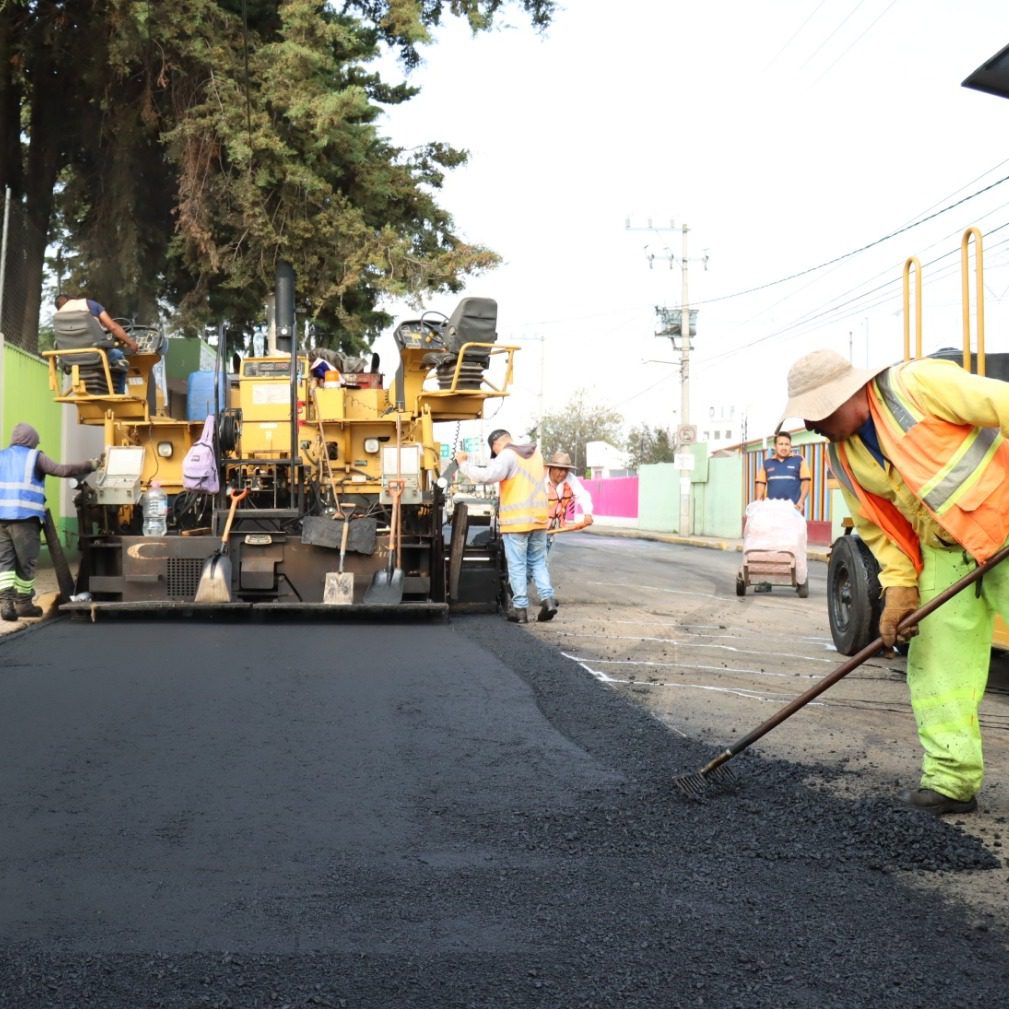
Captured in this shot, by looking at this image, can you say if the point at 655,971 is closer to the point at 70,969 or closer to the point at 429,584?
the point at 70,969

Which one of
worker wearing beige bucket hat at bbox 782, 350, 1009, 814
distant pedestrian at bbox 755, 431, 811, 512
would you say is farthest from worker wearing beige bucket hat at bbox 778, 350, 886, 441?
distant pedestrian at bbox 755, 431, 811, 512

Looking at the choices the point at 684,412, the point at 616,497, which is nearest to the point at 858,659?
the point at 684,412

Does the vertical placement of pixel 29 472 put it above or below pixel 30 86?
below

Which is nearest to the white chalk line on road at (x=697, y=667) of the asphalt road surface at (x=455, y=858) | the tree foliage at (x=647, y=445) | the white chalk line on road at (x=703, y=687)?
the white chalk line on road at (x=703, y=687)

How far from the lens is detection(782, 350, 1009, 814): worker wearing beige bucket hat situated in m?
4.34

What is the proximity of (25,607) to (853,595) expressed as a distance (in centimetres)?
660

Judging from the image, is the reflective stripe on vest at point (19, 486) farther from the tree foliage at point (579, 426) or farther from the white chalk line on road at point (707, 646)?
the tree foliage at point (579, 426)

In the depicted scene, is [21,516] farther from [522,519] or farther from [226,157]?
[226,157]

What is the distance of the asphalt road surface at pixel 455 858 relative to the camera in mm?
3057

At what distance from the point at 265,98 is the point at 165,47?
53.3 inches

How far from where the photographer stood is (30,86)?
17.6 meters

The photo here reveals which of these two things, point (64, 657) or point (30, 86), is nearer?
point (64, 657)

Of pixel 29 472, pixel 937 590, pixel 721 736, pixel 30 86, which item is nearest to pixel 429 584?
pixel 29 472

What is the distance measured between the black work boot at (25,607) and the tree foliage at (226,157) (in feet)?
22.6
